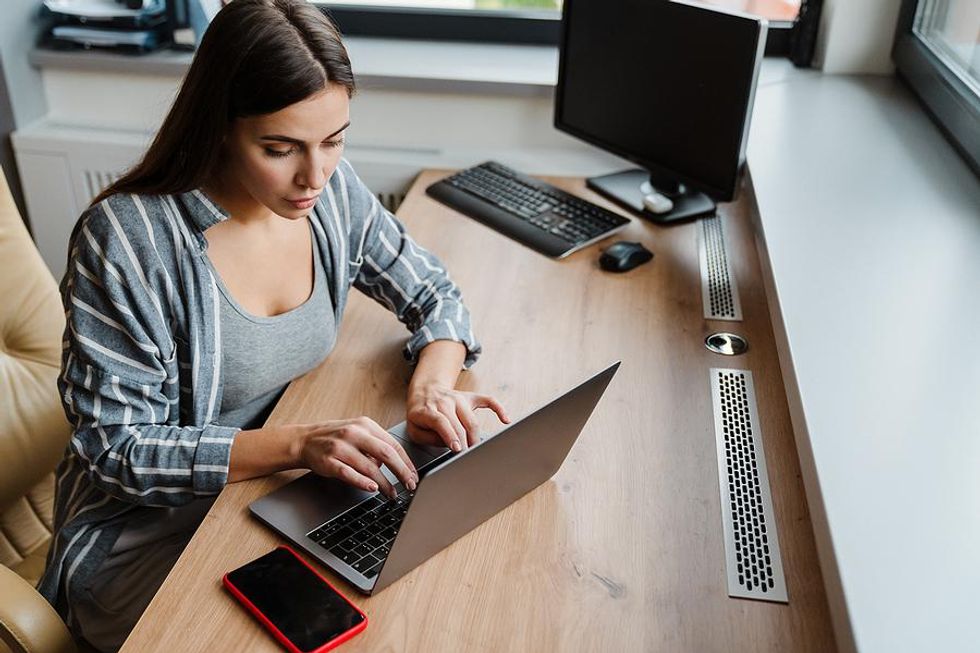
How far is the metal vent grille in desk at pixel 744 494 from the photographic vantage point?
42.6 inches

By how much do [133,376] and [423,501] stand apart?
17.6 inches

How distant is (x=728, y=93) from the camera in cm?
176

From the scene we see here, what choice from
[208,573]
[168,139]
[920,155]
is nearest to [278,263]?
[168,139]

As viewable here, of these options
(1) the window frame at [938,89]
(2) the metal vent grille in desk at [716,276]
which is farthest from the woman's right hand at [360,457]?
(1) the window frame at [938,89]

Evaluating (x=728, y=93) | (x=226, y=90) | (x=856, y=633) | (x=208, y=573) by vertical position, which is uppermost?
(x=226, y=90)

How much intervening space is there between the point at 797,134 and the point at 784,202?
332 millimetres

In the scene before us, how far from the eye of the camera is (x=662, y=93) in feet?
6.21

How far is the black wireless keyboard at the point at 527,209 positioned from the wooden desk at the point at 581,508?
0.10m

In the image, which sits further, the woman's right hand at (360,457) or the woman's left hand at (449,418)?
the woman's left hand at (449,418)

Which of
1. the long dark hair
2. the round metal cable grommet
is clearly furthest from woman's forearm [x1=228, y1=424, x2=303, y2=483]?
the round metal cable grommet

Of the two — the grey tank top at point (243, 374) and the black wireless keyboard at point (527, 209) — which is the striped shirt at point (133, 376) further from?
the black wireless keyboard at point (527, 209)

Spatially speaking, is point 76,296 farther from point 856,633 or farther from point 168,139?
point 856,633

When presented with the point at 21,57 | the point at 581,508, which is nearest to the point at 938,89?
the point at 581,508

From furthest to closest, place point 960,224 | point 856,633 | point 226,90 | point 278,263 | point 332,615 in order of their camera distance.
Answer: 1. point 960,224
2. point 278,263
3. point 226,90
4. point 332,615
5. point 856,633
